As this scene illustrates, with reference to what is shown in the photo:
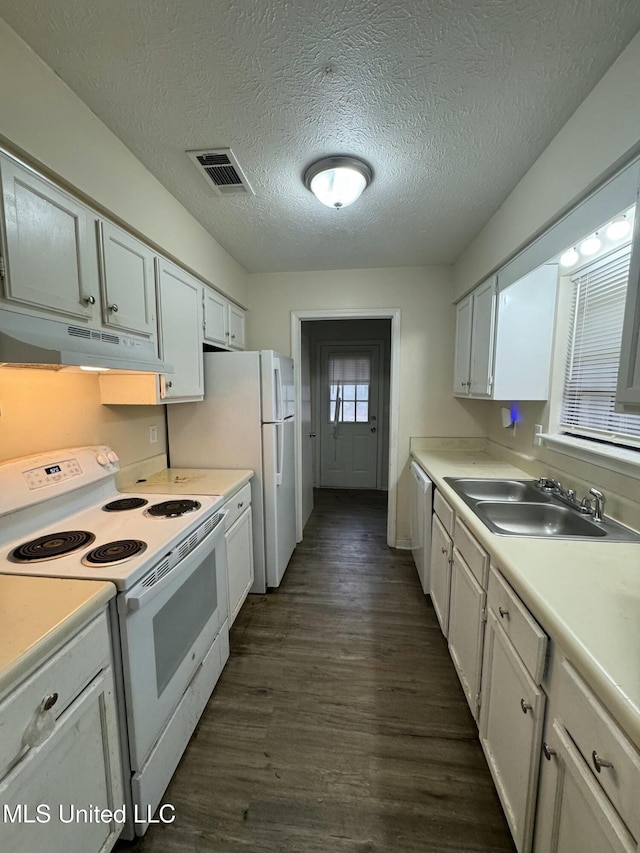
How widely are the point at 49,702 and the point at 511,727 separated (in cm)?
133

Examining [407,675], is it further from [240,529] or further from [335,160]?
[335,160]

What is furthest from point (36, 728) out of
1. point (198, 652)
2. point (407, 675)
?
point (407, 675)

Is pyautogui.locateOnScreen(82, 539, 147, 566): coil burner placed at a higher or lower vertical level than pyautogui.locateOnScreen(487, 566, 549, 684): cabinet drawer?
higher

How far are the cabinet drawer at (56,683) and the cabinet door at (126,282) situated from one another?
1182 millimetres

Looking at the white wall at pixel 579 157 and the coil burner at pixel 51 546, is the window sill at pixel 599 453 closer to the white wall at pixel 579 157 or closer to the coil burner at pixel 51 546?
the white wall at pixel 579 157

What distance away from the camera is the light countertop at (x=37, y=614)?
74cm

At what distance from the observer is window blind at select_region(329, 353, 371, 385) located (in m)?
4.94

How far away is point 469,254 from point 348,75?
5.60ft

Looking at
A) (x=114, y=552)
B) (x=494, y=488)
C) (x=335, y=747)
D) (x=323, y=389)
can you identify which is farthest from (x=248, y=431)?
(x=323, y=389)

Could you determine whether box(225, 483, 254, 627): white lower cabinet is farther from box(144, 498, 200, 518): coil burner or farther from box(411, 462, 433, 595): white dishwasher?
box(411, 462, 433, 595): white dishwasher

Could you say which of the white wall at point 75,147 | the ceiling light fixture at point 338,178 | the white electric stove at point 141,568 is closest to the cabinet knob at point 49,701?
the white electric stove at point 141,568

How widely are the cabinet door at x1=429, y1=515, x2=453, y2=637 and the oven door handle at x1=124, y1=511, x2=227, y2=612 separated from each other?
1.23m

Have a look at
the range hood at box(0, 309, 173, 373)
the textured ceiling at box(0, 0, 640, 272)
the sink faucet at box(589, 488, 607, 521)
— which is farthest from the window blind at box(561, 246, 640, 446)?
the range hood at box(0, 309, 173, 373)

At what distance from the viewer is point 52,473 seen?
1.46m
